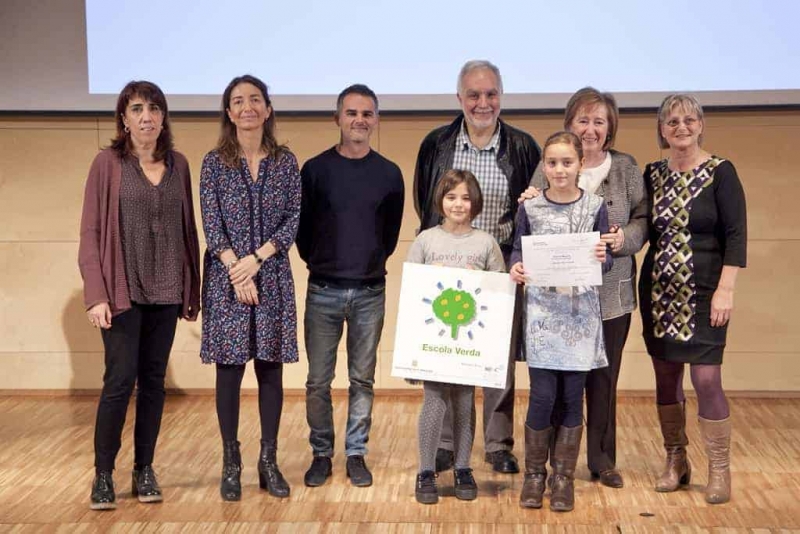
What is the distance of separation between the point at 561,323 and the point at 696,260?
0.58 meters

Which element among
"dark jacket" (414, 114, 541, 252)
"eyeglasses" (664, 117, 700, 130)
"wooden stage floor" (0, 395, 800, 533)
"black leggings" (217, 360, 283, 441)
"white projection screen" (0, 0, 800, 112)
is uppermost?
"white projection screen" (0, 0, 800, 112)

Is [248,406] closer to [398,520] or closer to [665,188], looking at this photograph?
[398,520]

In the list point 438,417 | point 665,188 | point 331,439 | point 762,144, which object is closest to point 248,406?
point 331,439

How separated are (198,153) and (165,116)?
169cm

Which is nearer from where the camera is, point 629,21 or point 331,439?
point 331,439

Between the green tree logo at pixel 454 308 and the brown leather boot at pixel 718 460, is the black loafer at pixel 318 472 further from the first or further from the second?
the brown leather boot at pixel 718 460

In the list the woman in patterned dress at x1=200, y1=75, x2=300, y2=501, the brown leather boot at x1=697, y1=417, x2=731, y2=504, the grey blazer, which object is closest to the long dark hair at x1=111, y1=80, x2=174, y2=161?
the woman in patterned dress at x1=200, y1=75, x2=300, y2=501

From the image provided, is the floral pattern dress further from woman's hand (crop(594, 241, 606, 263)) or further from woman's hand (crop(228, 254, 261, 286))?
woman's hand (crop(594, 241, 606, 263))

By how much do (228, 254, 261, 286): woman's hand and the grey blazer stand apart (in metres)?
1.12

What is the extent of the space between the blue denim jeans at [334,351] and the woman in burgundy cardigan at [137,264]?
50cm

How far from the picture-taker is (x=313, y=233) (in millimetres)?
3932

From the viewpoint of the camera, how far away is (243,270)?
361cm

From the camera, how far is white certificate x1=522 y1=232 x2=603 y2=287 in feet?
11.3

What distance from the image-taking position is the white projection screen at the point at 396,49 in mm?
5078
